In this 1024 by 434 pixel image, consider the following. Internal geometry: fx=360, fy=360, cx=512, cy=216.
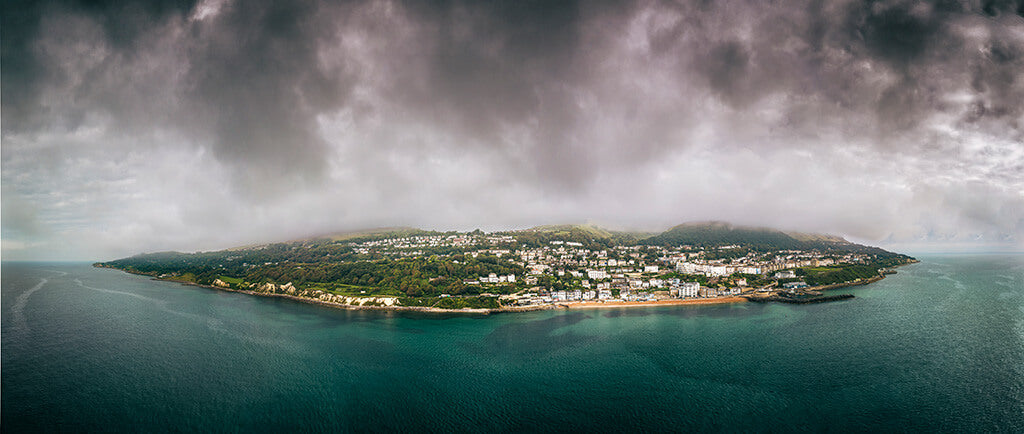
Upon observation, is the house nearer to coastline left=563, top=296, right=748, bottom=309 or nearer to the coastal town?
the coastal town

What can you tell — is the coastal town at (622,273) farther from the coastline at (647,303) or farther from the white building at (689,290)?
the coastline at (647,303)

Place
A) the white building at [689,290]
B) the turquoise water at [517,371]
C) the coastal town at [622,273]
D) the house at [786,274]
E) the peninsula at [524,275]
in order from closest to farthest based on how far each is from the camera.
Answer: the turquoise water at [517,371] → the peninsula at [524,275] → the coastal town at [622,273] → the white building at [689,290] → the house at [786,274]

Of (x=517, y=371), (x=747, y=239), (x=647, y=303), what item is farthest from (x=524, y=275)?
(x=747, y=239)

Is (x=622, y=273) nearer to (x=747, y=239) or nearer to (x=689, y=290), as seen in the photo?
(x=689, y=290)

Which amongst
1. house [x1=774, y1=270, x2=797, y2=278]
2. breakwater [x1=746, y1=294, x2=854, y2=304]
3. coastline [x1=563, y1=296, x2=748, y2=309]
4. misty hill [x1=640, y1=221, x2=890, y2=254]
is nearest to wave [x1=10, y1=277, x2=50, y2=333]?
coastline [x1=563, y1=296, x2=748, y2=309]

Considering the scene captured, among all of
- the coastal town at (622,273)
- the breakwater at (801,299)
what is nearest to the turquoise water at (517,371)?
the breakwater at (801,299)
